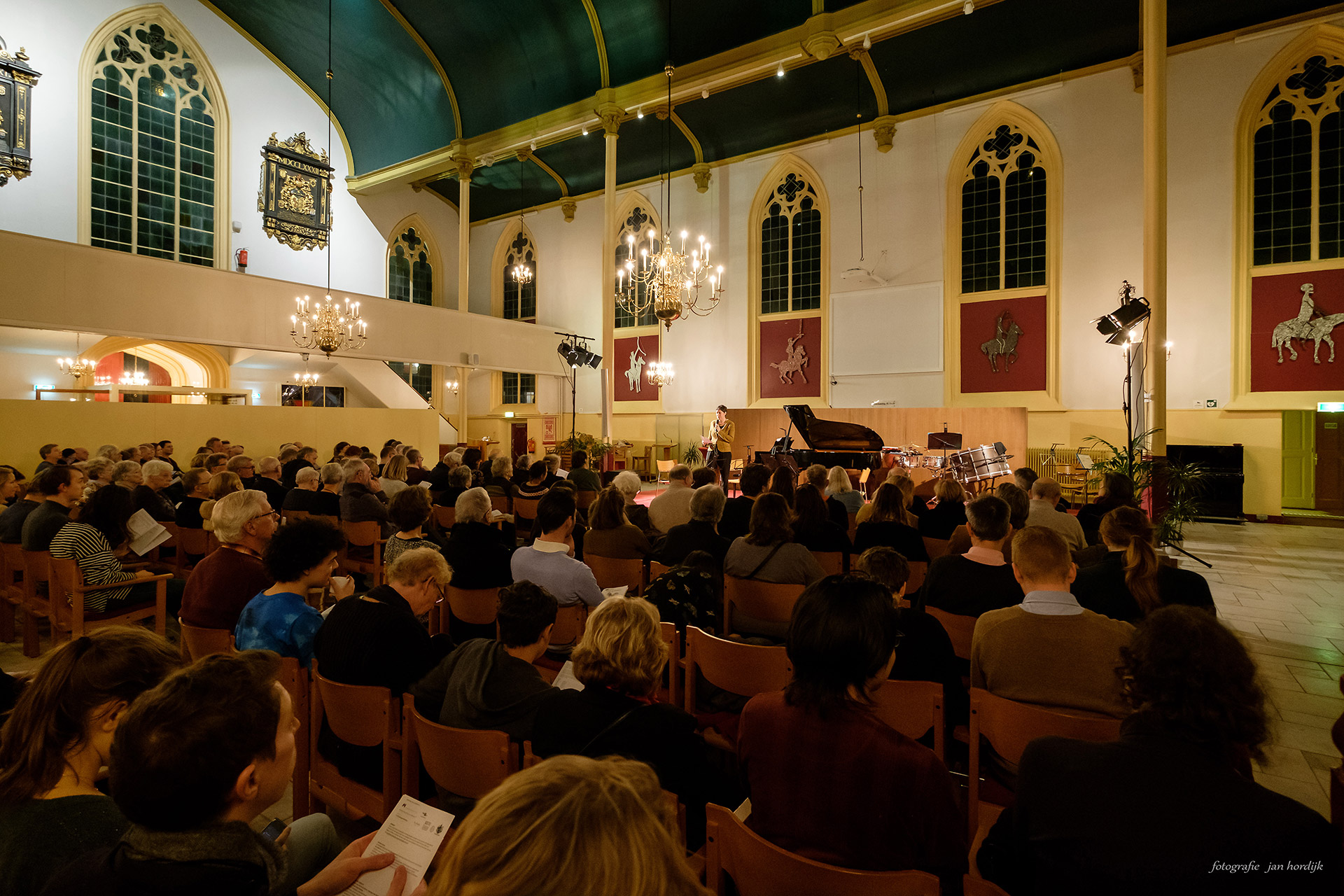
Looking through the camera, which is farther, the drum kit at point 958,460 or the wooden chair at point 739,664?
the drum kit at point 958,460

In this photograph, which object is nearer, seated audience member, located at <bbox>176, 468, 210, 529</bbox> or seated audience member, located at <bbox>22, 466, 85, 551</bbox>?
seated audience member, located at <bbox>22, 466, 85, 551</bbox>

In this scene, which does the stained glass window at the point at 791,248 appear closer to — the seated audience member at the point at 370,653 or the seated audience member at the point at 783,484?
the seated audience member at the point at 783,484

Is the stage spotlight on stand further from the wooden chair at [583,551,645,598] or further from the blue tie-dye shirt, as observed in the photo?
the blue tie-dye shirt

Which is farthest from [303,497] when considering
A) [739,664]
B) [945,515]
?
[945,515]

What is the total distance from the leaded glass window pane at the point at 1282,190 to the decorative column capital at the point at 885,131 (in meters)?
5.38

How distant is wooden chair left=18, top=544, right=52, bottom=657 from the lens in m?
3.91

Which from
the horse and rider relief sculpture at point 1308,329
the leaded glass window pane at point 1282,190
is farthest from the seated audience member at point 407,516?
the leaded glass window pane at point 1282,190

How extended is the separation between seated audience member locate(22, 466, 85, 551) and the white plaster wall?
1017cm

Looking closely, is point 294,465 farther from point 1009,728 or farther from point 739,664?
point 1009,728

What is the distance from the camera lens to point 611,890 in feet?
1.93

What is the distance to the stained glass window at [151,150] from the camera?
39.9ft

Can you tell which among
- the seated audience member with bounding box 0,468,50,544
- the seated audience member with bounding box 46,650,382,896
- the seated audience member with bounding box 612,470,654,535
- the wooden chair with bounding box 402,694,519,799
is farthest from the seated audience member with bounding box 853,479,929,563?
the seated audience member with bounding box 0,468,50,544

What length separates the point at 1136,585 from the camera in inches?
104

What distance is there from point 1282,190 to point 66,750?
45.4 feet
